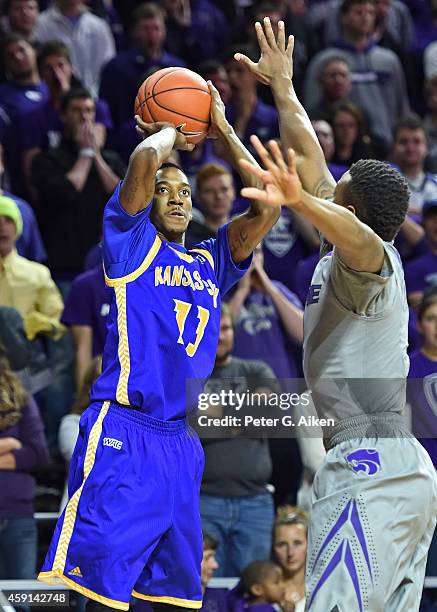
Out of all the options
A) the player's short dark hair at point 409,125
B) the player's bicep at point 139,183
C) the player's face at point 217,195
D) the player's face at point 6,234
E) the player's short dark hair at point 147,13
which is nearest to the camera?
the player's bicep at point 139,183

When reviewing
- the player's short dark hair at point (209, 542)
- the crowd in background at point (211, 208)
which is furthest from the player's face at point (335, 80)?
the player's short dark hair at point (209, 542)

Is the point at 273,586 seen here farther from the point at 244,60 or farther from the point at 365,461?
the point at 244,60

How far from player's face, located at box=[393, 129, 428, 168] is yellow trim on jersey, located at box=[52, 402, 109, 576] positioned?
18.5 ft

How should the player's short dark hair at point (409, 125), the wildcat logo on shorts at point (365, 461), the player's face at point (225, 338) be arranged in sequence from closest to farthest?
the wildcat logo on shorts at point (365, 461), the player's face at point (225, 338), the player's short dark hair at point (409, 125)

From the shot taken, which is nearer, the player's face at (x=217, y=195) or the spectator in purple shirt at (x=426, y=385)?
the spectator in purple shirt at (x=426, y=385)

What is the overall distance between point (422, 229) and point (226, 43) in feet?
11.8

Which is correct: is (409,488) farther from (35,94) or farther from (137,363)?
(35,94)

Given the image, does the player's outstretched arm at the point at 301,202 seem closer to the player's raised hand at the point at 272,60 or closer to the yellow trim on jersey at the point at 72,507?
the yellow trim on jersey at the point at 72,507

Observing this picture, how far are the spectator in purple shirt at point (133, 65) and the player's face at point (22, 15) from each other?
87 centimetres

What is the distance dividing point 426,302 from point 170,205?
2914mm

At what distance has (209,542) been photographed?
7062 mm

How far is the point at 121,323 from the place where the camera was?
5.33m

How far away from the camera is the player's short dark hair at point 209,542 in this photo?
7043 mm

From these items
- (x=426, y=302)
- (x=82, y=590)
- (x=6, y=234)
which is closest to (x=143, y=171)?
(x=82, y=590)
